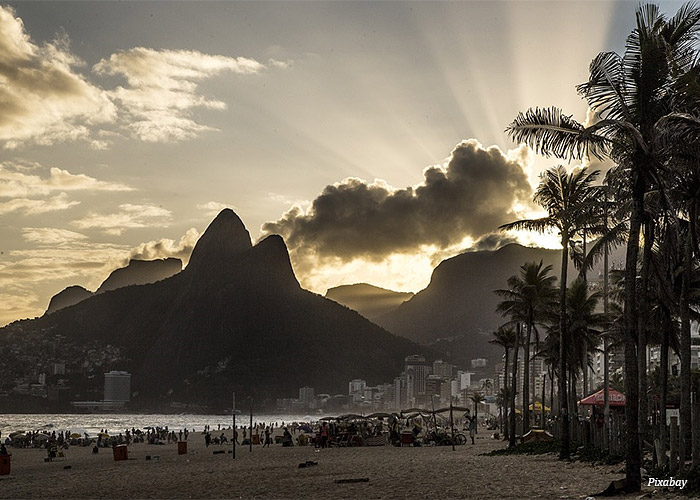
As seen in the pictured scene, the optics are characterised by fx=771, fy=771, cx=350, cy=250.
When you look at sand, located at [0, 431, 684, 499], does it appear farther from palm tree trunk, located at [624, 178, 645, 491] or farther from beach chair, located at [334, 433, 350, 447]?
beach chair, located at [334, 433, 350, 447]

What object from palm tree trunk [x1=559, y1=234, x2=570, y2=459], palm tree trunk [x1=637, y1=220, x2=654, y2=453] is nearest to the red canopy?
palm tree trunk [x1=559, y1=234, x2=570, y2=459]

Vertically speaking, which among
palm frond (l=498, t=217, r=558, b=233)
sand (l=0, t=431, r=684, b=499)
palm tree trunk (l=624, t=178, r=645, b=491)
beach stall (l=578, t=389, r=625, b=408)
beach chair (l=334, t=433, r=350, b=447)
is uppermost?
palm frond (l=498, t=217, r=558, b=233)

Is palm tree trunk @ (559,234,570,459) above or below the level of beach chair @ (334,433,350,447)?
above

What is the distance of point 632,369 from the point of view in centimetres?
1499

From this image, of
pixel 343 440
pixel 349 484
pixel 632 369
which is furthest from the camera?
pixel 343 440

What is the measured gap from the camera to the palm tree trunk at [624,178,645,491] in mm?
14445

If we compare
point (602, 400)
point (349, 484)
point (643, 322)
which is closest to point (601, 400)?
point (602, 400)

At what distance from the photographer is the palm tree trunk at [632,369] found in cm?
1445

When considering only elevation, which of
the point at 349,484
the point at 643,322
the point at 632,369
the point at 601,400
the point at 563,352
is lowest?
the point at 349,484

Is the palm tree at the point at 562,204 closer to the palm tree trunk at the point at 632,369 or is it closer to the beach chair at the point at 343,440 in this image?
the palm tree trunk at the point at 632,369

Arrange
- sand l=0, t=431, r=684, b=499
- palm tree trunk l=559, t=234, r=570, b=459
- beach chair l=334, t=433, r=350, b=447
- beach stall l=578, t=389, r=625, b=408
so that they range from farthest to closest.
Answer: beach chair l=334, t=433, r=350, b=447, beach stall l=578, t=389, r=625, b=408, palm tree trunk l=559, t=234, r=570, b=459, sand l=0, t=431, r=684, b=499

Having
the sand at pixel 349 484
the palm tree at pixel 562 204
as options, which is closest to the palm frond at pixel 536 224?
the palm tree at pixel 562 204

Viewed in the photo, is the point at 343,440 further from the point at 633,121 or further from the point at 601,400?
the point at 633,121

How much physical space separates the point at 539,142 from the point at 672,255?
4.04m
